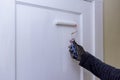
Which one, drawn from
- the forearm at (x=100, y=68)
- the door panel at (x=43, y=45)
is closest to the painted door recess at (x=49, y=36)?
the door panel at (x=43, y=45)

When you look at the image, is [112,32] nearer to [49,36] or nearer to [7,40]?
[49,36]

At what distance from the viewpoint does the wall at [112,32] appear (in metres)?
1.49

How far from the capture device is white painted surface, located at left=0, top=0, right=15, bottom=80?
2.94ft

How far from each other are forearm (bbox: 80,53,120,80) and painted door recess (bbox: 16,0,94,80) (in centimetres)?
10

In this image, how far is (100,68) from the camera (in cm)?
117

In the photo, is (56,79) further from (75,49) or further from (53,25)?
(53,25)

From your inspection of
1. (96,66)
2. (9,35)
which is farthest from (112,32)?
(9,35)

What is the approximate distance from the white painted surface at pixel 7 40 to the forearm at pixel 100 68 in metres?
0.44

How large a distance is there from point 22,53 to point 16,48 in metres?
0.04

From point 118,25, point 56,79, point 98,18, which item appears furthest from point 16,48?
point 118,25

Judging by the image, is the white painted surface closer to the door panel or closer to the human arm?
the door panel

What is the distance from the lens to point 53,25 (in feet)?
3.76

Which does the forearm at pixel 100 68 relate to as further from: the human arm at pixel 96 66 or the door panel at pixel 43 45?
the door panel at pixel 43 45

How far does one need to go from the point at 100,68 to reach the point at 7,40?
551 mm
